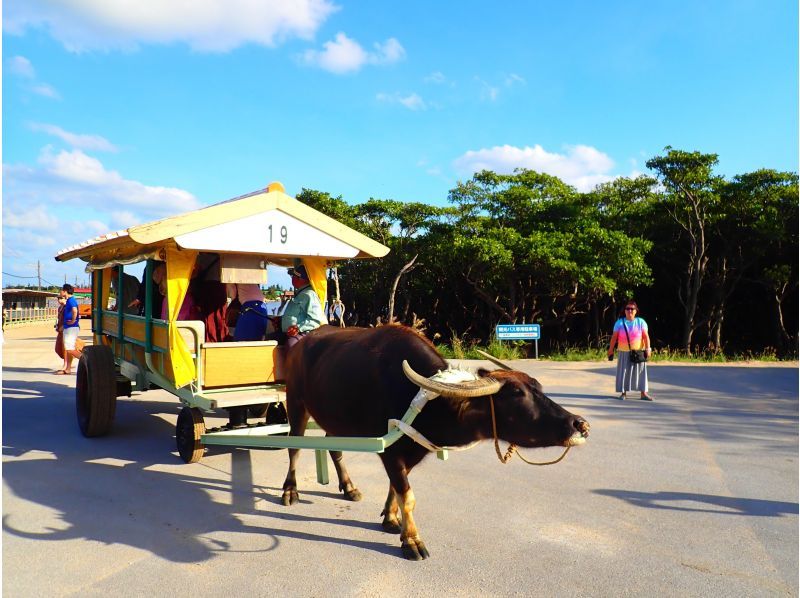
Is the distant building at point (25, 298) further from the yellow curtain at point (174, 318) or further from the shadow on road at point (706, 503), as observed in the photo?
the shadow on road at point (706, 503)

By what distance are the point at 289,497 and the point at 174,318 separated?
178cm

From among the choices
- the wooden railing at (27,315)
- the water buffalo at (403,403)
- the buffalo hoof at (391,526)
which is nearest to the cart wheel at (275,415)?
the water buffalo at (403,403)

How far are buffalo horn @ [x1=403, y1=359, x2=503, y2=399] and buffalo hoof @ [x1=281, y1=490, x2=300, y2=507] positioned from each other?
181cm

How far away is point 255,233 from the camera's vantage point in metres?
4.79

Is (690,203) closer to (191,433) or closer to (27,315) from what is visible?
(191,433)

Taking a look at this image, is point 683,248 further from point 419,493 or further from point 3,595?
point 3,595

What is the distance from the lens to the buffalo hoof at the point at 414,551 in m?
3.36

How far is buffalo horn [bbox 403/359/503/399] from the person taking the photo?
303cm

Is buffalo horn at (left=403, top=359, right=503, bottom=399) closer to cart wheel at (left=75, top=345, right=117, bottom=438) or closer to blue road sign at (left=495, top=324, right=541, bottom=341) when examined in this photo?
cart wheel at (left=75, top=345, right=117, bottom=438)

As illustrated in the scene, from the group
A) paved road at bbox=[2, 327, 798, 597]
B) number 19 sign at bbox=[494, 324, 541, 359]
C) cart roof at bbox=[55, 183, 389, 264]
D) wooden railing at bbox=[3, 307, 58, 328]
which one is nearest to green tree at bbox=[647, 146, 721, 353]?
number 19 sign at bbox=[494, 324, 541, 359]

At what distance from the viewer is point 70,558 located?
3361 millimetres

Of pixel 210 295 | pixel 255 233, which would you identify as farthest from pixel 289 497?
pixel 210 295

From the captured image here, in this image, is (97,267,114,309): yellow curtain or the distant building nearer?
(97,267,114,309): yellow curtain

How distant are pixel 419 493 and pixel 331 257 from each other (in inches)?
→ 87.1
